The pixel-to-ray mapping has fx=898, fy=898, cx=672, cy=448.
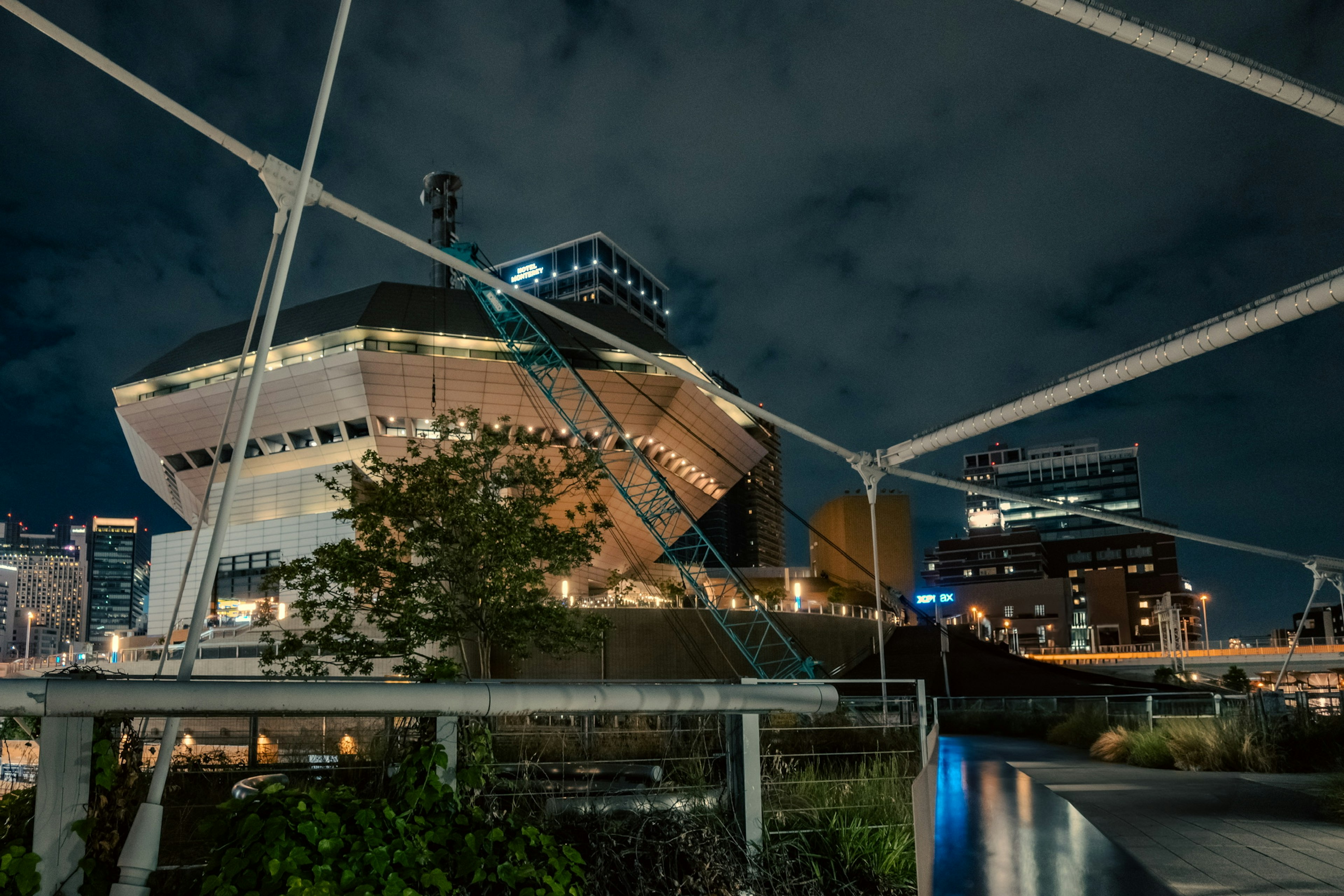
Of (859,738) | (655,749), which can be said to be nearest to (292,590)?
(859,738)

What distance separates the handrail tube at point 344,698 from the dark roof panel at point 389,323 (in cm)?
5200

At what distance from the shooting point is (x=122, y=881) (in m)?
4.14

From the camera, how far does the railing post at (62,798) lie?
408cm

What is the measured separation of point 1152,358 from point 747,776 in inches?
842

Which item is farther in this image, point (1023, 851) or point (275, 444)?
point (275, 444)

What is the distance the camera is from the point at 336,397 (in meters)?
56.2

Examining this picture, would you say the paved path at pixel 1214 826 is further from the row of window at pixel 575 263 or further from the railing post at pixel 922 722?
the row of window at pixel 575 263

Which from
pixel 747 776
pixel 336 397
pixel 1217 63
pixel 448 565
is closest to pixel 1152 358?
pixel 1217 63

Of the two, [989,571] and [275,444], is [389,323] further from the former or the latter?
[989,571]

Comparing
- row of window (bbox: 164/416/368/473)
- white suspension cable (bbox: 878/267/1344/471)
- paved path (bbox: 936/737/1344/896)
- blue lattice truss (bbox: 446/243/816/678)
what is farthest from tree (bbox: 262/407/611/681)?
row of window (bbox: 164/416/368/473)

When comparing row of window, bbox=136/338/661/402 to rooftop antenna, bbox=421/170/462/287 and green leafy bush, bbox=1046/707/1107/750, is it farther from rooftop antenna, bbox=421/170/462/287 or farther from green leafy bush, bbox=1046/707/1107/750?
green leafy bush, bbox=1046/707/1107/750

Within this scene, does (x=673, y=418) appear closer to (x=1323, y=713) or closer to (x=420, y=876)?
(x=1323, y=713)

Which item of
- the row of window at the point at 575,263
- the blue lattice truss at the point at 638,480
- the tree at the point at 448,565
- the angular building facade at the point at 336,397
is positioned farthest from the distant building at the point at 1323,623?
the row of window at the point at 575,263

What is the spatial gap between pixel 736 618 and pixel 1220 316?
1349 inches
